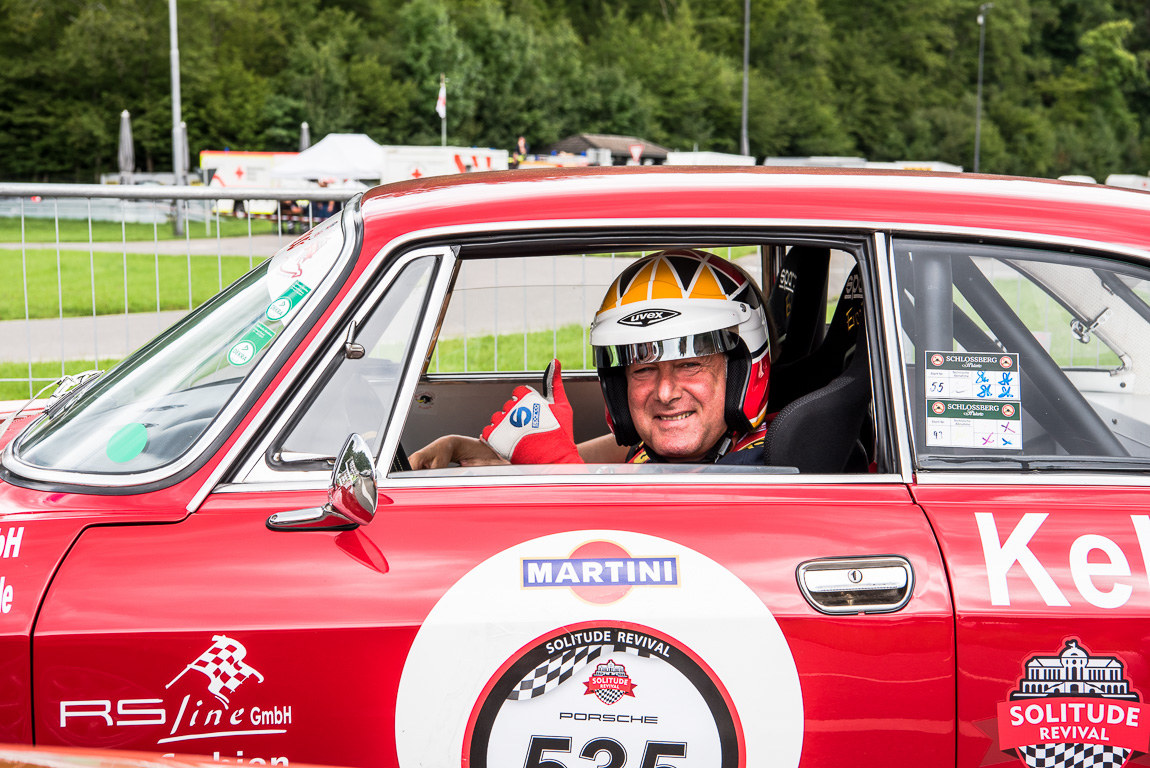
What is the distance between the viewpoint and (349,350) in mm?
1953

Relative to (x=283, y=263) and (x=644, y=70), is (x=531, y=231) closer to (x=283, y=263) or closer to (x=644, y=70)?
(x=283, y=263)

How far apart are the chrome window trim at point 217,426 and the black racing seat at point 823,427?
3.12 feet

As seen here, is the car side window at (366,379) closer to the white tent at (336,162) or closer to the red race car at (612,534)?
the red race car at (612,534)

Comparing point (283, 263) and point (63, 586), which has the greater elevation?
point (283, 263)

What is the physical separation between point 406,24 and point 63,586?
56696 millimetres

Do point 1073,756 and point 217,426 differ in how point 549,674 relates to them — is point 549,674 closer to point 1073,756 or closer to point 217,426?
point 217,426

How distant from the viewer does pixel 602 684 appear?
176 cm

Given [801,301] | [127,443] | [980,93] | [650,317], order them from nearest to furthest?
[127,443], [650,317], [801,301], [980,93]

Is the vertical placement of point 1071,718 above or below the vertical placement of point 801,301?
Answer: below

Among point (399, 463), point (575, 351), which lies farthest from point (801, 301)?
point (575, 351)

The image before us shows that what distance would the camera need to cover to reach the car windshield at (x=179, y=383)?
1.99 m

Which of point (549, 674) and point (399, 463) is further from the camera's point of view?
point (399, 463)

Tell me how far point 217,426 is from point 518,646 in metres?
0.69

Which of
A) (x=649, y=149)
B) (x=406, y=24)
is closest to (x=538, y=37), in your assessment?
(x=406, y=24)
